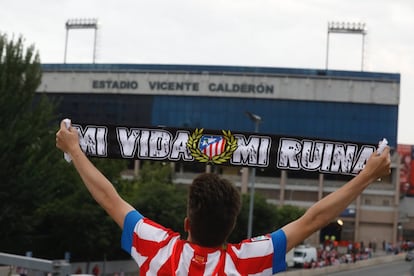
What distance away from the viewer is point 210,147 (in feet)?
17.4

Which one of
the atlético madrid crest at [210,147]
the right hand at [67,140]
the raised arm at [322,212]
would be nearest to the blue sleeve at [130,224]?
the right hand at [67,140]

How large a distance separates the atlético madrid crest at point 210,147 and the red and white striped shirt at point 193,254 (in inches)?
75.2

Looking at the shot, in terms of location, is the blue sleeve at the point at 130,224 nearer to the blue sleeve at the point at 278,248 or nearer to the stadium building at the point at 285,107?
the blue sleeve at the point at 278,248

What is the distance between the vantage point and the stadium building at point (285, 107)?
88438 mm

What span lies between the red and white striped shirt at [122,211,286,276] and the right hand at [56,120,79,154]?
0.52 m

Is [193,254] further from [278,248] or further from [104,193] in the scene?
[104,193]

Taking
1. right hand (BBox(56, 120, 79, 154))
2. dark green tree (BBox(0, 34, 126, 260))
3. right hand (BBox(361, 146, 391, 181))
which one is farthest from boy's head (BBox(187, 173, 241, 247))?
dark green tree (BBox(0, 34, 126, 260))

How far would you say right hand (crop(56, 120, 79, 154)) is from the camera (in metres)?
3.71

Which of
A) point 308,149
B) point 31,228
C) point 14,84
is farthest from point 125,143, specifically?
point 31,228

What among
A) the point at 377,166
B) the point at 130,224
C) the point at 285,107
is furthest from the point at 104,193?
the point at 285,107

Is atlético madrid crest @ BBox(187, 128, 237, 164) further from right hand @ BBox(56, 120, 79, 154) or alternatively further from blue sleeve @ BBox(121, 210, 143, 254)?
blue sleeve @ BBox(121, 210, 143, 254)

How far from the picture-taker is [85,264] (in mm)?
43281

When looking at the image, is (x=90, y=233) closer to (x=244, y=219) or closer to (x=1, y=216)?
(x=1, y=216)

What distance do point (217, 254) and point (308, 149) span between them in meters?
2.37
